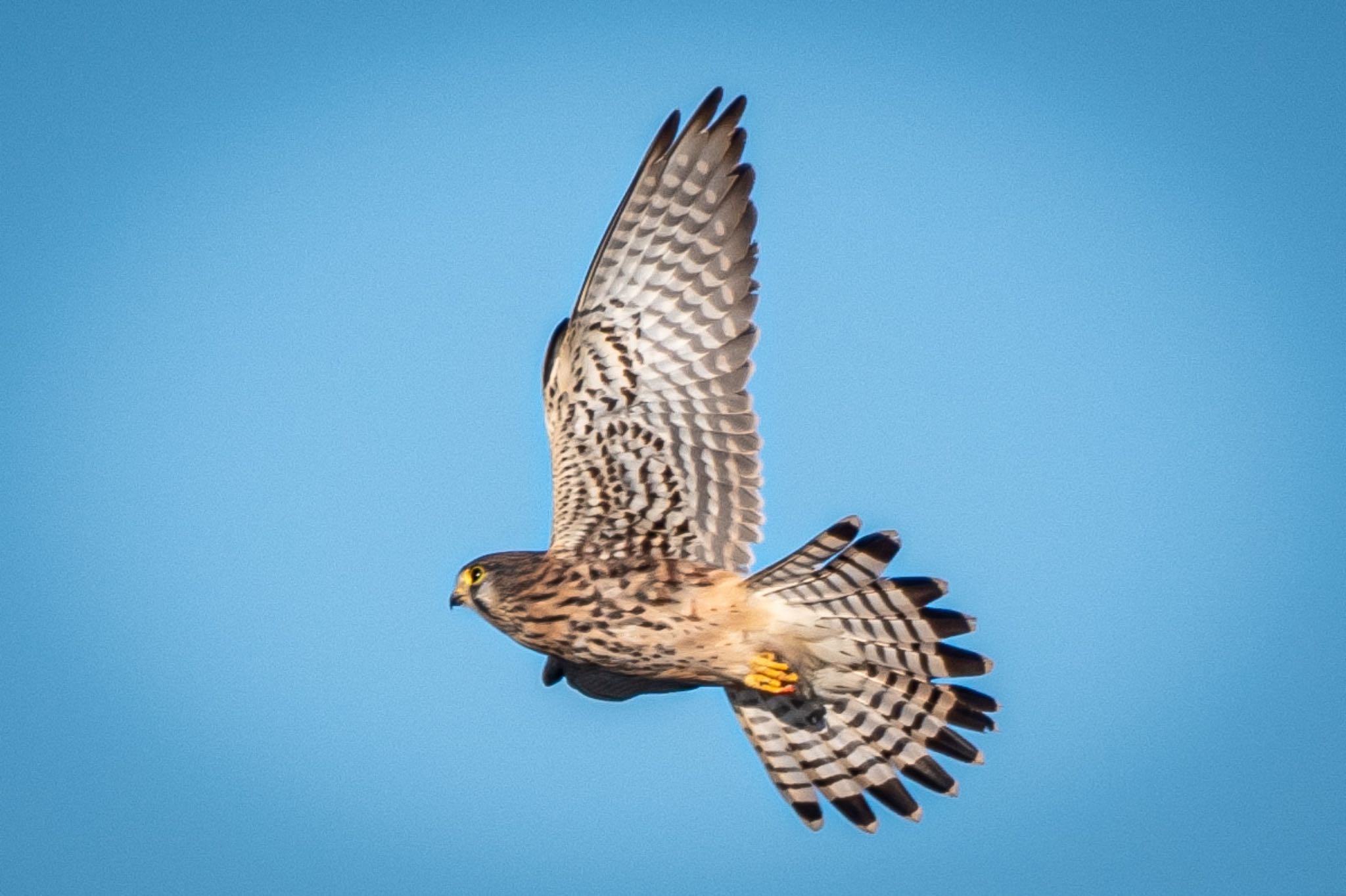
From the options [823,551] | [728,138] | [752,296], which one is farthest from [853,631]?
[728,138]

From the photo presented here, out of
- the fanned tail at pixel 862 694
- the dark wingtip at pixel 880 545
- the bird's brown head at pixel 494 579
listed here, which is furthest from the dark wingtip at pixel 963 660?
the bird's brown head at pixel 494 579

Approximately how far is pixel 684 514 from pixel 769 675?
78 centimetres

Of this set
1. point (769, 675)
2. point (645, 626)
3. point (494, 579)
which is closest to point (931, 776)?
point (769, 675)

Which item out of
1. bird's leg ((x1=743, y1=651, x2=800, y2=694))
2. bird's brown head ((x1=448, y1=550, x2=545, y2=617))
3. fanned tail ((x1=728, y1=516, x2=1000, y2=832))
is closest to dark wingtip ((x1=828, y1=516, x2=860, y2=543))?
fanned tail ((x1=728, y1=516, x2=1000, y2=832))

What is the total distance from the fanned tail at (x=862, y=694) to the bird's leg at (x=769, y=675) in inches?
3.4

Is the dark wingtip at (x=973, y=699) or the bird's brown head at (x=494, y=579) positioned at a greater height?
the bird's brown head at (x=494, y=579)

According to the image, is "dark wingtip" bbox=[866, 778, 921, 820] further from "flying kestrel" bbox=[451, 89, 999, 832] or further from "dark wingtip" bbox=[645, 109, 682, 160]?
"dark wingtip" bbox=[645, 109, 682, 160]

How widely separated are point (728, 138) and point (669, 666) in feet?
7.24

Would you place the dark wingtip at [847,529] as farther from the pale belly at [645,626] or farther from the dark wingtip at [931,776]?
the dark wingtip at [931,776]

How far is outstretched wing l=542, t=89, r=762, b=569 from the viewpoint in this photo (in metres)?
6.98

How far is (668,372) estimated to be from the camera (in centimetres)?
711

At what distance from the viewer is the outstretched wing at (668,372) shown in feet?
22.9

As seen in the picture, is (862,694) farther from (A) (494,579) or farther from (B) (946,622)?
(A) (494,579)

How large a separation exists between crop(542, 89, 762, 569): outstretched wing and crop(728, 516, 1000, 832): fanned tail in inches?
15.3
